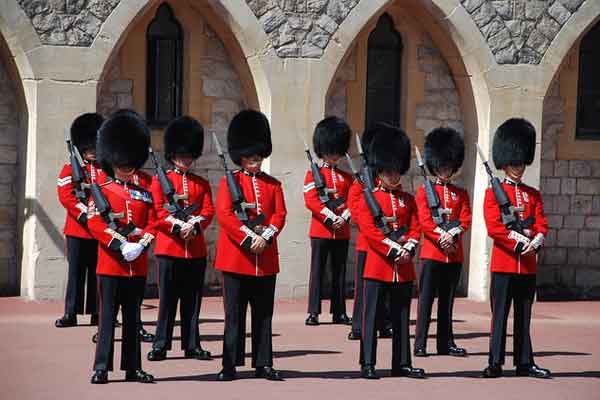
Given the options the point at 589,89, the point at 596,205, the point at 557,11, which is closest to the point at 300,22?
the point at 557,11

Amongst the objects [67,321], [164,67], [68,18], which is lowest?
[67,321]

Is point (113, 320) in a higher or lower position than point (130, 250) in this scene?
lower

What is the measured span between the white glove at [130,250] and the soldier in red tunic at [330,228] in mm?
2713

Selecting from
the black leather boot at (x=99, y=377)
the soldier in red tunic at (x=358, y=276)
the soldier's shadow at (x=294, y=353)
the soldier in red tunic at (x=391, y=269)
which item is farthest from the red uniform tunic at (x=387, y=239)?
the black leather boot at (x=99, y=377)

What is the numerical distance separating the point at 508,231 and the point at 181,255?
2064 millimetres

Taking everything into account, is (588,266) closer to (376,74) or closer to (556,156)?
(556,156)

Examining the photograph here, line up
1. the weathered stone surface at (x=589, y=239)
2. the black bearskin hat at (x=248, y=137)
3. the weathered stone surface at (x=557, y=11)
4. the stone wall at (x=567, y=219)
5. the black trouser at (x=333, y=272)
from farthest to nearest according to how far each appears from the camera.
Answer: the weathered stone surface at (x=589, y=239) < the stone wall at (x=567, y=219) < the weathered stone surface at (x=557, y=11) < the black trouser at (x=333, y=272) < the black bearskin hat at (x=248, y=137)

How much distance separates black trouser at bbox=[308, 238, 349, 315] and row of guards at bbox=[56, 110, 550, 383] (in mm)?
1202

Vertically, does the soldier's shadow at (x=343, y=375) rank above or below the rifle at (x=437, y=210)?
below

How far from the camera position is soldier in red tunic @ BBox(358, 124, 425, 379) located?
765cm

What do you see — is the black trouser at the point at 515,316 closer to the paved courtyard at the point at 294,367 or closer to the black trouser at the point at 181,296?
the paved courtyard at the point at 294,367

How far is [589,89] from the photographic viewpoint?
1223 centimetres

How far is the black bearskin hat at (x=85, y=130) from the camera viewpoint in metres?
9.34

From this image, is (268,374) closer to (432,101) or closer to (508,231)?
(508,231)
